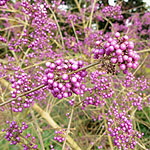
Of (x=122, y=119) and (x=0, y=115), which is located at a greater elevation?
(x=122, y=119)

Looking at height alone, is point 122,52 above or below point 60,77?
above

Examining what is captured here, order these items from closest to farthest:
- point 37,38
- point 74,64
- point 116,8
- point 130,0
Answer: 1. point 74,64
2. point 37,38
3. point 116,8
4. point 130,0

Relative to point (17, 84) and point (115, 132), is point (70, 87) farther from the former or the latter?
point (115, 132)

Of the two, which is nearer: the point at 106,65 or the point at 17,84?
the point at 106,65

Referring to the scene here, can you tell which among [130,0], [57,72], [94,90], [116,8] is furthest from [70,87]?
[130,0]

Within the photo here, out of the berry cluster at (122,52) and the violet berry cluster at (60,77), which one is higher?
the berry cluster at (122,52)

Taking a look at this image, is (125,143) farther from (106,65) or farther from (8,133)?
(8,133)

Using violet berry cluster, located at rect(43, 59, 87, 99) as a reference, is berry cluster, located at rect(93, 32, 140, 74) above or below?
above

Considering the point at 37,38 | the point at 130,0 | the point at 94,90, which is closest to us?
the point at 94,90

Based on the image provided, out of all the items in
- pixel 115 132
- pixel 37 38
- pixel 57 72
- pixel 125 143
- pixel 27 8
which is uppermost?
pixel 27 8

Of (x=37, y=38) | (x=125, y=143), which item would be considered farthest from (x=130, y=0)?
(x=125, y=143)
